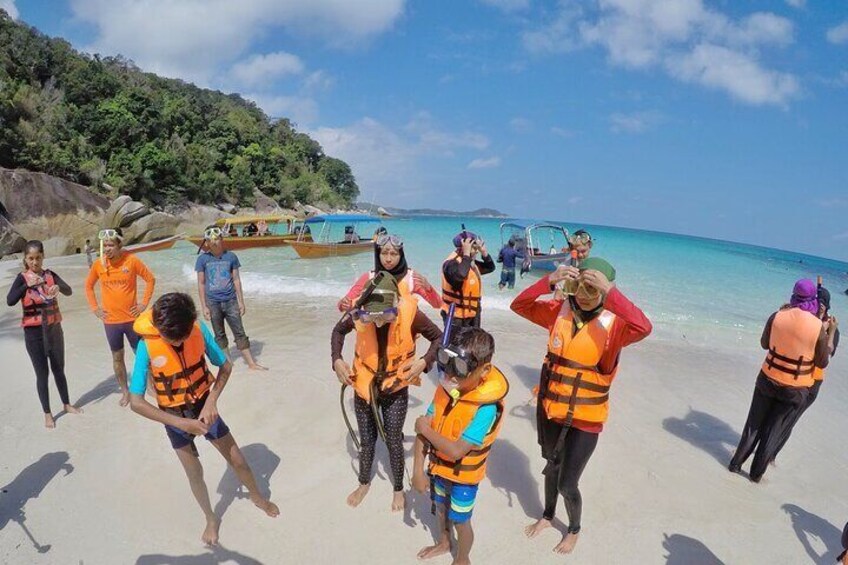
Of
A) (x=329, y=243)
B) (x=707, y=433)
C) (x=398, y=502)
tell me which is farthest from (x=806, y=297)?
(x=329, y=243)

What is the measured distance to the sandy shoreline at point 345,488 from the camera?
11.6 ft

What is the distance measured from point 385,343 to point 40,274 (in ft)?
13.8

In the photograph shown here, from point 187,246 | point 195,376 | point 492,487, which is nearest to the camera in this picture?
point 195,376

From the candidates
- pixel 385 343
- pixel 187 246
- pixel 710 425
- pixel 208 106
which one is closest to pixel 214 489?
pixel 385 343

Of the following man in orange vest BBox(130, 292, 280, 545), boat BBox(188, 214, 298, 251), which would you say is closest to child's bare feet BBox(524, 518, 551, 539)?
man in orange vest BBox(130, 292, 280, 545)

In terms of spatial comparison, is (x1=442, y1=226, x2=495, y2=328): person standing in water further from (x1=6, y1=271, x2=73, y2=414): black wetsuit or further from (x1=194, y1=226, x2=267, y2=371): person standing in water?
(x1=6, y1=271, x2=73, y2=414): black wetsuit

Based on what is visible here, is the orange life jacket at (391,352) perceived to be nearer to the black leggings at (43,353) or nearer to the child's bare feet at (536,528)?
the child's bare feet at (536,528)

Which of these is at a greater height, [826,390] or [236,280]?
[236,280]

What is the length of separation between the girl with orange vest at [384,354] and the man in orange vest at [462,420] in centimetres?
65

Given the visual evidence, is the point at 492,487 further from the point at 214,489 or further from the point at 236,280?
the point at 236,280

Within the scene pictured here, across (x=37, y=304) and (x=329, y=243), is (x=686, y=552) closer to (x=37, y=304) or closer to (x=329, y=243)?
(x=37, y=304)

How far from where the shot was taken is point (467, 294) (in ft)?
18.2

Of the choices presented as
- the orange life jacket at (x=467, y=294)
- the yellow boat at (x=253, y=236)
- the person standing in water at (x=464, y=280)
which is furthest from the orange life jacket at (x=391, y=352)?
the yellow boat at (x=253, y=236)

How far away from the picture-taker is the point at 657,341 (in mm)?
9836
